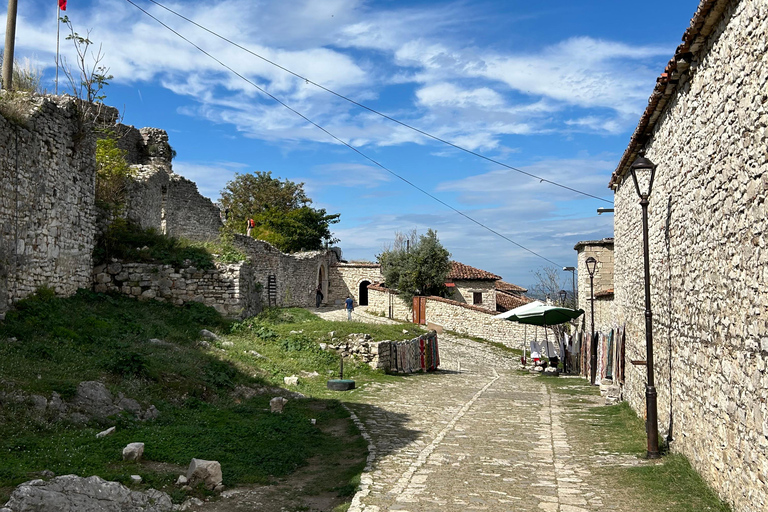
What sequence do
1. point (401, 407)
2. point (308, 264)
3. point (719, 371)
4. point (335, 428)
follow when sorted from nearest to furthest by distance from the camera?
point (719, 371), point (335, 428), point (401, 407), point (308, 264)

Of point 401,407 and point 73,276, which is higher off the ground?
point 73,276

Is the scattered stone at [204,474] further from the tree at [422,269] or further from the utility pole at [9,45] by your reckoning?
the tree at [422,269]

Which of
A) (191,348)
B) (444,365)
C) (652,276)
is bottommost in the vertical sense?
(444,365)

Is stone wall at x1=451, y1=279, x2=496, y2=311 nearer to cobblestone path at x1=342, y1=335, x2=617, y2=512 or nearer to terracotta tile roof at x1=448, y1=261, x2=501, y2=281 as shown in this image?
terracotta tile roof at x1=448, y1=261, x2=501, y2=281

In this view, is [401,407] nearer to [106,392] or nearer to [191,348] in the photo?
[191,348]

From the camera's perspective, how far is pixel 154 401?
27.9 ft

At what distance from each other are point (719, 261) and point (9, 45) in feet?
49.1

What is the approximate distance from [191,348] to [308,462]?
5.53 metres

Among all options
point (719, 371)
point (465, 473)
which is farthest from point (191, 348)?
point (719, 371)

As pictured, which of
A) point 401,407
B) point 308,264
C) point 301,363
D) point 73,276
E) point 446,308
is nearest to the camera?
point 401,407

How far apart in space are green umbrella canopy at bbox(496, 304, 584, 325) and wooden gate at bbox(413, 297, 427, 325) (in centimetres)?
1377

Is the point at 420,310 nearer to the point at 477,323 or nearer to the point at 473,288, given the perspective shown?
the point at 477,323

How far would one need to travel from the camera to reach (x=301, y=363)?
15000 millimetres

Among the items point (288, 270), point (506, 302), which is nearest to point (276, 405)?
point (288, 270)
